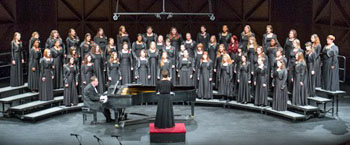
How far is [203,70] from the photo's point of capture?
15.6 metres

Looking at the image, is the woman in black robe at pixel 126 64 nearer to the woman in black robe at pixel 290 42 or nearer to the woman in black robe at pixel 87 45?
the woman in black robe at pixel 87 45

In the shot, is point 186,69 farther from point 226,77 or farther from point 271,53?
point 271,53

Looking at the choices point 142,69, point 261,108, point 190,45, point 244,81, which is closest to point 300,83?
point 261,108

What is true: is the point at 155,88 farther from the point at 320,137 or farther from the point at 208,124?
the point at 320,137

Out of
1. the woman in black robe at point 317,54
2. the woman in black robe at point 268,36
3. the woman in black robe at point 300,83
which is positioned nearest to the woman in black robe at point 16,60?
the woman in black robe at point 268,36

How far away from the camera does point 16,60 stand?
15461 millimetres

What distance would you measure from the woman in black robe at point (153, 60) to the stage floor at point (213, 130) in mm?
1572

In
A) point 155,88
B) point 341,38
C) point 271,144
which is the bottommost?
point 271,144

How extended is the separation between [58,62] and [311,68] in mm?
6275

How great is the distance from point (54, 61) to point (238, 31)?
21.0ft

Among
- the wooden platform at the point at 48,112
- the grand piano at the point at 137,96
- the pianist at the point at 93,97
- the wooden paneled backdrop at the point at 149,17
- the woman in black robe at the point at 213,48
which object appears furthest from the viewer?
the wooden paneled backdrop at the point at 149,17

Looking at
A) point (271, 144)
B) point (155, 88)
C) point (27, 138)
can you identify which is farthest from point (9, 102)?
point (271, 144)

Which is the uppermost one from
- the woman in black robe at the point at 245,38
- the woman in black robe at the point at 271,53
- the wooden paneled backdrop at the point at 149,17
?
the wooden paneled backdrop at the point at 149,17

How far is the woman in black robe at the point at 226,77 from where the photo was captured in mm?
15273
